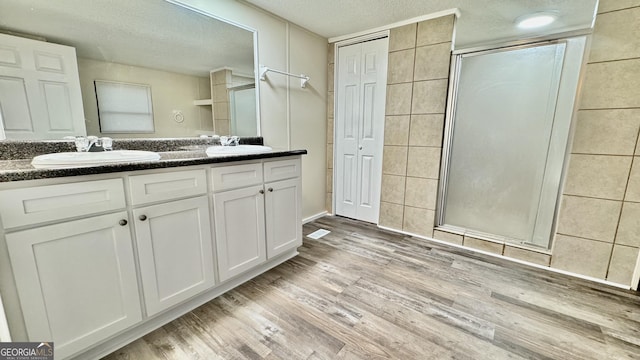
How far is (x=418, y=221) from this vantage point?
259 cm

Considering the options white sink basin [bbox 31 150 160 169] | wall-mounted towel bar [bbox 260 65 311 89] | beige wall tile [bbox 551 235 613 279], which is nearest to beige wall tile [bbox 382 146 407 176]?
wall-mounted towel bar [bbox 260 65 311 89]

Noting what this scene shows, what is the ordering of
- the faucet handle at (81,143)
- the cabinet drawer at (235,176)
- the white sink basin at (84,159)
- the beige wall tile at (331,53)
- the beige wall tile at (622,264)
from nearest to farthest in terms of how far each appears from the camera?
the white sink basin at (84,159), the faucet handle at (81,143), the cabinet drawer at (235,176), the beige wall tile at (622,264), the beige wall tile at (331,53)

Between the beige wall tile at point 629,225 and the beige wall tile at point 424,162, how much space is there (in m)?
1.19

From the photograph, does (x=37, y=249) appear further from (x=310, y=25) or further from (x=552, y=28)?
(x=552, y=28)

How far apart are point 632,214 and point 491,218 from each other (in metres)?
0.85

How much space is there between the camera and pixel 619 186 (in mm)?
1717

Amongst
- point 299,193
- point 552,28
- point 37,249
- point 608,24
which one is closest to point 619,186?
point 608,24

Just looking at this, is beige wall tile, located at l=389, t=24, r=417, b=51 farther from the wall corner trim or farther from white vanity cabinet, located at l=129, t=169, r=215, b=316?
white vanity cabinet, located at l=129, t=169, r=215, b=316

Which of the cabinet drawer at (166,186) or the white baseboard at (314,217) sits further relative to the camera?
the white baseboard at (314,217)

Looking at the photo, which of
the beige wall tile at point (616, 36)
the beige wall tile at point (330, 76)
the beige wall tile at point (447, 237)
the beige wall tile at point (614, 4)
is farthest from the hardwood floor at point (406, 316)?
the beige wall tile at point (330, 76)

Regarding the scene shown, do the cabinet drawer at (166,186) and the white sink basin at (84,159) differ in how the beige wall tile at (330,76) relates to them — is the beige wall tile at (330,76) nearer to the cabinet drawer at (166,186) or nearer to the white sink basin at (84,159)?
the cabinet drawer at (166,186)

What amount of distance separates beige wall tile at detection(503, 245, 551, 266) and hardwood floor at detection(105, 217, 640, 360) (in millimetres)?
79

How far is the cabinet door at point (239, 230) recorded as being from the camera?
1556 millimetres

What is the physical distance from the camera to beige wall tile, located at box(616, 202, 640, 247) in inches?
66.6
